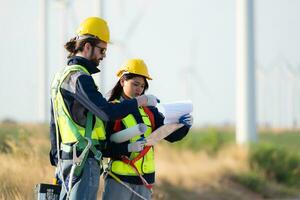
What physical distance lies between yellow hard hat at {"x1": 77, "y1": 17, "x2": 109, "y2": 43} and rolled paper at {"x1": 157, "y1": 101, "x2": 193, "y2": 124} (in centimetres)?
92

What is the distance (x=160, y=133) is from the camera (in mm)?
6344

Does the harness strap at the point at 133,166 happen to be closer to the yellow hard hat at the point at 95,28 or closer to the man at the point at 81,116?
the man at the point at 81,116

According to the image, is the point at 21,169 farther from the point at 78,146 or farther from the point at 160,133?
the point at 78,146

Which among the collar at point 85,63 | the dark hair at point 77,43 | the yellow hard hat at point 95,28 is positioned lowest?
the collar at point 85,63

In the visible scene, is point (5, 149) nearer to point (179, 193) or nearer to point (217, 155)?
point (179, 193)

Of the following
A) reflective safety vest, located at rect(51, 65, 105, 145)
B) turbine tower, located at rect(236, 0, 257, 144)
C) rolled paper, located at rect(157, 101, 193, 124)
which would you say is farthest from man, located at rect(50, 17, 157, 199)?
turbine tower, located at rect(236, 0, 257, 144)

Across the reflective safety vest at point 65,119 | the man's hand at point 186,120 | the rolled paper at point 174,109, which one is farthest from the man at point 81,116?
the man's hand at point 186,120

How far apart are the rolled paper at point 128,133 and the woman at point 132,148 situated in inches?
2.2

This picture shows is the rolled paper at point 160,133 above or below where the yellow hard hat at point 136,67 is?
below

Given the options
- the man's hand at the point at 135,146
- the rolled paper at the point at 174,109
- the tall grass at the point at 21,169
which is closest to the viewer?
the man's hand at the point at 135,146

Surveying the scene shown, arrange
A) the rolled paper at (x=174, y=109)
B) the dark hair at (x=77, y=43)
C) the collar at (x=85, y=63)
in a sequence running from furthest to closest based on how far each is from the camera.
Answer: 1. the rolled paper at (x=174, y=109)
2. the dark hair at (x=77, y=43)
3. the collar at (x=85, y=63)

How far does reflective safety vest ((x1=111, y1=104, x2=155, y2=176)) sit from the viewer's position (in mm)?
6156

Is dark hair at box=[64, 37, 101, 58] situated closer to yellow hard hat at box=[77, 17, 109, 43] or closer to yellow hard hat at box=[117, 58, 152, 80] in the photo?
yellow hard hat at box=[77, 17, 109, 43]

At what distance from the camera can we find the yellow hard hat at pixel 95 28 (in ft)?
18.4
